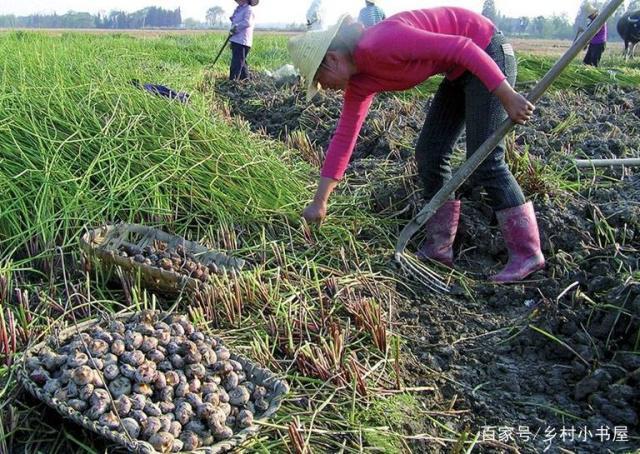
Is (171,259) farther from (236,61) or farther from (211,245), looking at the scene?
(236,61)

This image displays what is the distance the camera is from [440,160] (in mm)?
2760

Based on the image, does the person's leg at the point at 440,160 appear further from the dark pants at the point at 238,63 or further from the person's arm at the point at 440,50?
the dark pants at the point at 238,63

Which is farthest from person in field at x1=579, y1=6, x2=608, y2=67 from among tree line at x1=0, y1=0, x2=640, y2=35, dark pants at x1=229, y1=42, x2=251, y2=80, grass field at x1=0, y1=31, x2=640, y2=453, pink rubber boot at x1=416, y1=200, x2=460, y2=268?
tree line at x1=0, y1=0, x2=640, y2=35

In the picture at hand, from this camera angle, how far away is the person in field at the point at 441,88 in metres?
2.25

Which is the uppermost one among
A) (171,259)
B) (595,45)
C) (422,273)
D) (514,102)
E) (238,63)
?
(595,45)

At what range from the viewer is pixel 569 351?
209cm

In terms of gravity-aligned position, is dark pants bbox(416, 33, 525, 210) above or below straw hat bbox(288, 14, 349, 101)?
below

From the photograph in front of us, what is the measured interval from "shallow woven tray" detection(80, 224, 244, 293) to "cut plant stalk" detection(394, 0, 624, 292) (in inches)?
28.1

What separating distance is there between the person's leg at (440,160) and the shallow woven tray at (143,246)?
0.90 m

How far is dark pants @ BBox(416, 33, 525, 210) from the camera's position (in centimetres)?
249

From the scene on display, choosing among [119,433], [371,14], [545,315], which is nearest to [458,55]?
[545,315]

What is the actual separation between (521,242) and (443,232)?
12.9 inches

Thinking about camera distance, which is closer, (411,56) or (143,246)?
(411,56)

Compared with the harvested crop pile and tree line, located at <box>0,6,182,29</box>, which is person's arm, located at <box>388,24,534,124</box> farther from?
tree line, located at <box>0,6,182,29</box>
